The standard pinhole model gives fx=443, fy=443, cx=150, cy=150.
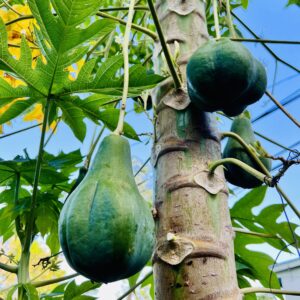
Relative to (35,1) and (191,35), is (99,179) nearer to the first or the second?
(35,1)

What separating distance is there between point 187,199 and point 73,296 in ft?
1.73

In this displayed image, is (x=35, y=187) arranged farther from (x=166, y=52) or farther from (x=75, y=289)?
(x=166, y=52)

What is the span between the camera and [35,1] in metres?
1.01

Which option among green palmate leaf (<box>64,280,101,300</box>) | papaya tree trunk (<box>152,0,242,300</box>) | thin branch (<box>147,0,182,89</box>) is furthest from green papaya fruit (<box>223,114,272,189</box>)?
green palmate leaf (<box>64,280,101,300</box>)

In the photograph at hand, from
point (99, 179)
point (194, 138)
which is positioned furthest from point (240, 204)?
point (99, 179)

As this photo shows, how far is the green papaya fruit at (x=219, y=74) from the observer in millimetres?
952

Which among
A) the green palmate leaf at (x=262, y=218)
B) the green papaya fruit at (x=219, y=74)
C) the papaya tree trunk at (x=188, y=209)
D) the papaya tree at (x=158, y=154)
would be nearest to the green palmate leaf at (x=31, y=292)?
the papaya tree at (x=158, y=154)

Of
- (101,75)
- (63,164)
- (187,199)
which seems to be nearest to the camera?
(187,199)

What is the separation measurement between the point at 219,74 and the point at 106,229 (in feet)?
1.44

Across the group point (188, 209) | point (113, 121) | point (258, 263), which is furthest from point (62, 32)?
point (258, 263)

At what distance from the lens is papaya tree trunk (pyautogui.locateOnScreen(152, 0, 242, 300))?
85 cm

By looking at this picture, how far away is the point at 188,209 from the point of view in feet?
2.99

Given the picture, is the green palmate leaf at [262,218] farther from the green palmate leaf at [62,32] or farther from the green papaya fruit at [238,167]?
the green palmate leaf at [62,32]

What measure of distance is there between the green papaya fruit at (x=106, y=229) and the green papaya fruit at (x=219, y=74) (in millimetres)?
303
